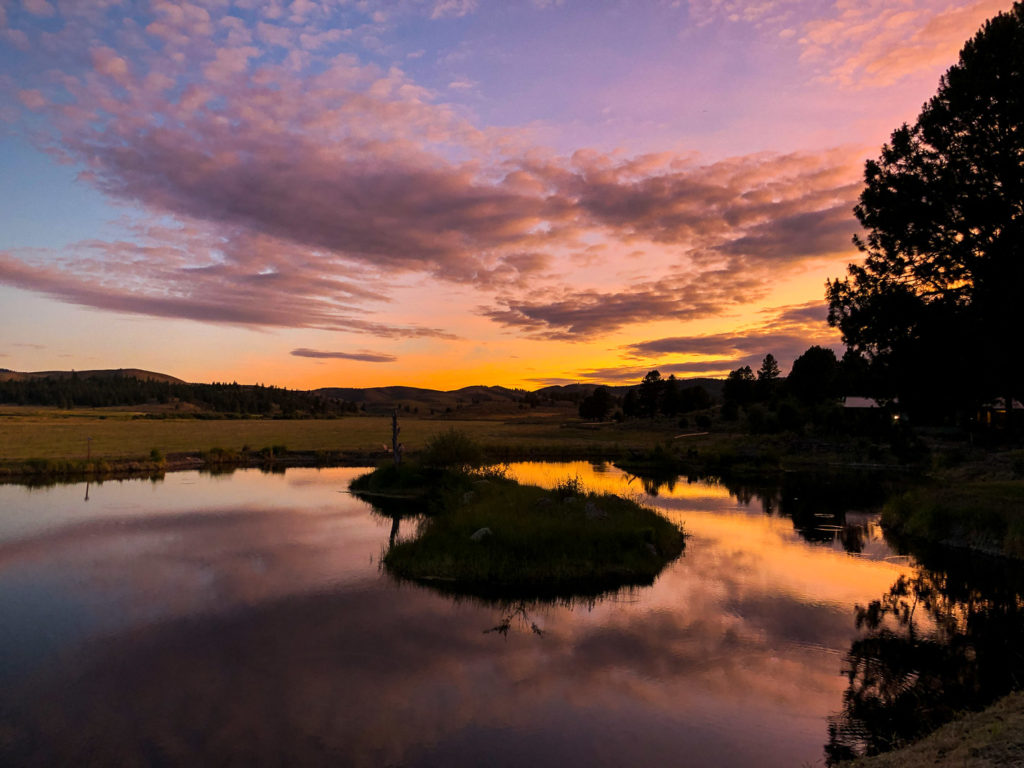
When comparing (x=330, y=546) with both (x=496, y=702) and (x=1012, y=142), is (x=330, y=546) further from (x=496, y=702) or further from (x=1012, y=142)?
(x=1012, y=142)

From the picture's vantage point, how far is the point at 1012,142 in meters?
23.0

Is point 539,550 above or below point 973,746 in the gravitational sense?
below

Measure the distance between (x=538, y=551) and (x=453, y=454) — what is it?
2668cm

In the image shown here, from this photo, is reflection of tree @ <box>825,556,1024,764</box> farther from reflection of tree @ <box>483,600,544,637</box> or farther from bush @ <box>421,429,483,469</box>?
bush @ <box>421,429,483,469</box>

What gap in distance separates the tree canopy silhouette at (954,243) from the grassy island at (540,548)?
1206 centimetres

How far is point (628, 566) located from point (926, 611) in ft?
32.8

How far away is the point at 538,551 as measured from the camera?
25844mm

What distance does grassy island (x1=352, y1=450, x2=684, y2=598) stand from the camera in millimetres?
24344

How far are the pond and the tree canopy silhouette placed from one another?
8.14 metres

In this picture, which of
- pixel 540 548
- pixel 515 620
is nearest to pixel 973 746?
pixel 515 620

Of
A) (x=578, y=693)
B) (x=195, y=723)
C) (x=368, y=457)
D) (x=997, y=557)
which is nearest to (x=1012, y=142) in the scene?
(x=997, y=557)

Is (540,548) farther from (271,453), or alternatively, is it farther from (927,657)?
(271,453)

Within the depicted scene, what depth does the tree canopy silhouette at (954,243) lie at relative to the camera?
→ 22.7 m

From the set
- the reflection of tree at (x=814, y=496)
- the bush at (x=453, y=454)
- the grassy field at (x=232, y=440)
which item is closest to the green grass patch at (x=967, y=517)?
the reflection of tree at (x=814, y=496)
